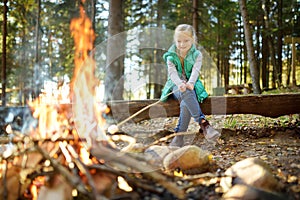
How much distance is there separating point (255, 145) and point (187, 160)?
5.24ft

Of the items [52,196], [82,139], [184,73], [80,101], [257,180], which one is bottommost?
[52,196]

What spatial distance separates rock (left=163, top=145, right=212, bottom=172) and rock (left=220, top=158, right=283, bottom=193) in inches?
17.5

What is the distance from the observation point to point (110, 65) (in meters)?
7.20

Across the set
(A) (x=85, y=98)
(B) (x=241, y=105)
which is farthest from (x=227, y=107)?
(A) (x=85, y=98)

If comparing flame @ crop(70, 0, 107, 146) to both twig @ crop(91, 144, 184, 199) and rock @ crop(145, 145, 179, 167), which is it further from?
rock @ crop(145, 145, 179, 167)

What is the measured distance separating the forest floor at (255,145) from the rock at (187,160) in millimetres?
189

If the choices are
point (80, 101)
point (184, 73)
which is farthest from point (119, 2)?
point (80, 101)

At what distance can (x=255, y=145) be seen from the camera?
3777mm

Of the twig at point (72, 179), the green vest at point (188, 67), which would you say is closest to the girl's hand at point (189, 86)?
the green vest at point (188, 67)

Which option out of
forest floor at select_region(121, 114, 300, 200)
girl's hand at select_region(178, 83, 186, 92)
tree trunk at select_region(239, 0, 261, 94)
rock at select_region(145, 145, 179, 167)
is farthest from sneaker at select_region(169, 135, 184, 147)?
tree trunk at select_region(239, 0, 261, 94)

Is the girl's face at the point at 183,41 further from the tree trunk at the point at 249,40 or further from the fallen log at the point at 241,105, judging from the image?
the tree trunk at the point at 249,40

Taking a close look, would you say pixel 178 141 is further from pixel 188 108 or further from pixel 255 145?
pixel 255 145

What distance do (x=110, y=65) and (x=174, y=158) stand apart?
496 centimetres

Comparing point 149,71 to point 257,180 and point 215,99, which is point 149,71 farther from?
point 257,180
